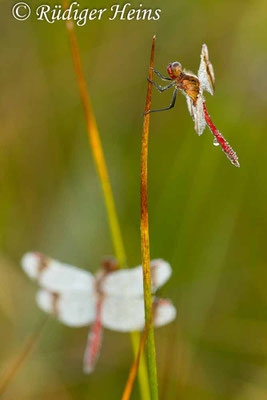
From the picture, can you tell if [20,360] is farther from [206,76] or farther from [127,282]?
[206,76]

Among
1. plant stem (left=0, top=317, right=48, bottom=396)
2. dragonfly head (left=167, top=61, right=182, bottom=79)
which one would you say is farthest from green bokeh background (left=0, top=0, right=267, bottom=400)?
dragonfly head (left=167, top=61, right=182, bottom=79)

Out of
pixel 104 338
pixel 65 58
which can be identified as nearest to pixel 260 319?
pixel 104 338

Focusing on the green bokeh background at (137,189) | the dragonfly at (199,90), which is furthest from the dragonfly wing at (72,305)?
the dragonfly at (199,90)

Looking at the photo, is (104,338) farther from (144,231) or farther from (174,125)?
(144,231)

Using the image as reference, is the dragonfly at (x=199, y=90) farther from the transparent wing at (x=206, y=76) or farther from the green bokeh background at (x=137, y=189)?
the green bokeh background at (x=137, y=189)

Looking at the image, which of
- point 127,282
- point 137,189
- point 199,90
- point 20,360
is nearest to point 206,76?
point 199,90

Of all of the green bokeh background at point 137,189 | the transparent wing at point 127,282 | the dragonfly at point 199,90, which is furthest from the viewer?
the green bokeh background at point 137,189

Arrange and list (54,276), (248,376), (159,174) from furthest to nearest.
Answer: (159,174) < (248,376) < (54,276)
